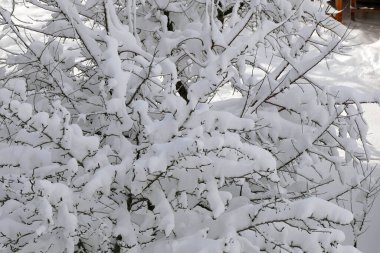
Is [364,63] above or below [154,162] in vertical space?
below

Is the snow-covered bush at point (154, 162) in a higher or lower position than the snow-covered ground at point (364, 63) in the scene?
higher

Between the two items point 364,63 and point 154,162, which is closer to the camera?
point 154,162

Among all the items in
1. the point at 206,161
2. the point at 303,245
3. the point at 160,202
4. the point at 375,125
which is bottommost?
the point at 375,125

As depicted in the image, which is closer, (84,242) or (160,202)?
(160,202)

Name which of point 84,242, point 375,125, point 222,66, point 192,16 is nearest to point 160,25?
point 192,16

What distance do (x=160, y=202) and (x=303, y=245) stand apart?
90 cm

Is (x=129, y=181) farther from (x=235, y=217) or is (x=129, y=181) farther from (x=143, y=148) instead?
(x=235, y=217)

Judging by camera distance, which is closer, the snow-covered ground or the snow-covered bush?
the snow-covered bush

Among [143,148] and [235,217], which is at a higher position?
[143,148]

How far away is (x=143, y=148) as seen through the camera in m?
3.34

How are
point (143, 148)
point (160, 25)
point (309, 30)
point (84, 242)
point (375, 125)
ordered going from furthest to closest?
point (375, 125) → point (160, 25) → point (309, 30) → point (84, 242) → point (143, 148)

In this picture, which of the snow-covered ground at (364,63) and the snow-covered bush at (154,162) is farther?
the snow-covered ground at (364,63)

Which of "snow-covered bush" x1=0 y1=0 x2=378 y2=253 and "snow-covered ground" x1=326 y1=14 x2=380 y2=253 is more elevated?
"snow-covered bush" x1=0 y1=0 x2=378 y2=253

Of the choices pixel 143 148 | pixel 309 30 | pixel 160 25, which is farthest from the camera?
pixel 160 25
